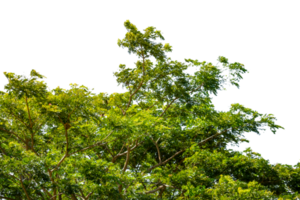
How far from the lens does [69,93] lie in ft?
30.9

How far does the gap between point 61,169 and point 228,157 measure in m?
6.87

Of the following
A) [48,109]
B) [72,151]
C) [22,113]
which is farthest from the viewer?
[72,151]

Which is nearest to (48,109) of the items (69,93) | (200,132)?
(69,93)

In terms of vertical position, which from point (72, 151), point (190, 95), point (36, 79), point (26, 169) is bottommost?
point (26, 169)

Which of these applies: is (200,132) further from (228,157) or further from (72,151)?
(72,151)

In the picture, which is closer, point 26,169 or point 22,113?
point 26,169

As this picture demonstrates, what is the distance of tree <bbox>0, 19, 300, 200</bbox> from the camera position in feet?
31.6

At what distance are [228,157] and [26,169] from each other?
8.05 m

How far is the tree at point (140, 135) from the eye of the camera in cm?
964

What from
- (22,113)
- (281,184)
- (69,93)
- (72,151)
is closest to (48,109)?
(69,93)

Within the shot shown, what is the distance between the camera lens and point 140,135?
36.9 feet

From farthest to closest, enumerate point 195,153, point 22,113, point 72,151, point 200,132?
point 200,132
point 195,153
point 72,151
point 22,113

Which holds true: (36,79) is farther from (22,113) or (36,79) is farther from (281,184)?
(281,184)

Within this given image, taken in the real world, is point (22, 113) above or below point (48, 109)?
above
